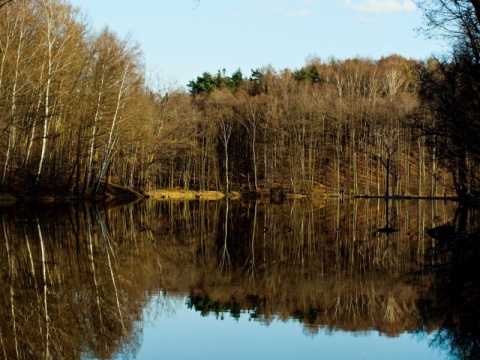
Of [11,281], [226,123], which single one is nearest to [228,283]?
[11,281]

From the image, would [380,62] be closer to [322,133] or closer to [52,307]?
[322,133]

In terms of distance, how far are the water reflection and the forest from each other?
527 centimetres

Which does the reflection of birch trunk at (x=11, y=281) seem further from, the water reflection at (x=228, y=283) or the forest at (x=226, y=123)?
the forest at (x=226, y=123)

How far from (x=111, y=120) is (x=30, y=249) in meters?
31.5

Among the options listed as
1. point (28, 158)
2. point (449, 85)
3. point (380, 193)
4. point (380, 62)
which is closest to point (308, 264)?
point (449, 85)

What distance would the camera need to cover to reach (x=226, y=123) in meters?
74.6

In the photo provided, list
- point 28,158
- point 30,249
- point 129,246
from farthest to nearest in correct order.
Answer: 1. point 28,158
2. point 129,246
3. point 30,249

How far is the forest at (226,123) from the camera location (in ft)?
87.6

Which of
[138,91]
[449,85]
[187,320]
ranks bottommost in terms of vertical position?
[187,320]

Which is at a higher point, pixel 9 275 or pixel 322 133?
pixel 322 133

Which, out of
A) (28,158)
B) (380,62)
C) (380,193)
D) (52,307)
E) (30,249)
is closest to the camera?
(52,307)

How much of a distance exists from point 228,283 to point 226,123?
207ft

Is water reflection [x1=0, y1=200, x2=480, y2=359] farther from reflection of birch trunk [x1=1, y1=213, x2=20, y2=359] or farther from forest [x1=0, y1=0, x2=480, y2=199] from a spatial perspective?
forest [x1=0, y1=0, x2=480, y2=199]

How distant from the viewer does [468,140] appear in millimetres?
19500
